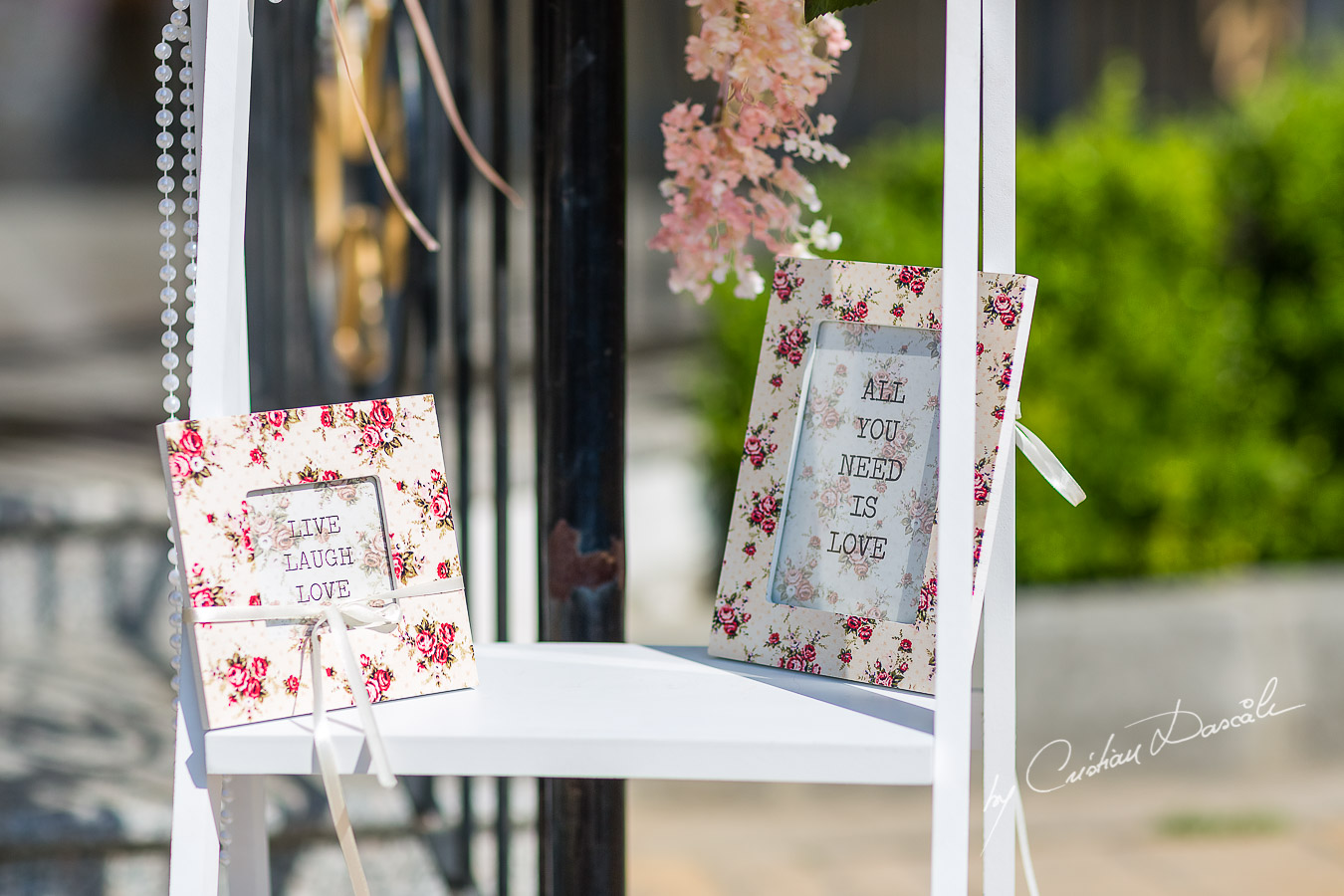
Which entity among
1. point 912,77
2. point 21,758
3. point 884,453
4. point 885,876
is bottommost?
point 885,876

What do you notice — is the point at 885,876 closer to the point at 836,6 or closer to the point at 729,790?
the point at 729,790

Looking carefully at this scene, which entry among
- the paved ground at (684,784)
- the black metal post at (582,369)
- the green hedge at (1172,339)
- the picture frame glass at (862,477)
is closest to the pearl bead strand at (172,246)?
the black metal post at (582,369)

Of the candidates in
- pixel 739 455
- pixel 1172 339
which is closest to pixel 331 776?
pixel 739 455

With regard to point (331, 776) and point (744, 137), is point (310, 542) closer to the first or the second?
point (331, 776)

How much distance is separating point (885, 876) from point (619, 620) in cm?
135

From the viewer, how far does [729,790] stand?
2.38 metres

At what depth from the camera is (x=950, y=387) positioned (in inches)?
26.2

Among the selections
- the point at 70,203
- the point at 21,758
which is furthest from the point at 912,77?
the point at 70,203

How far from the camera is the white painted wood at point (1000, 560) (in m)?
0.75

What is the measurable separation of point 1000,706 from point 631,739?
10.1 inches

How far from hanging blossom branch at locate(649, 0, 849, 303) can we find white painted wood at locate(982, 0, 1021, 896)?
0.10 metres

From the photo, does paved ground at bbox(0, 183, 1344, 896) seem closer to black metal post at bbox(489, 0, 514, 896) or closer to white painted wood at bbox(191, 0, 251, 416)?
black metal post at bbox(489, 0, 514, 896)

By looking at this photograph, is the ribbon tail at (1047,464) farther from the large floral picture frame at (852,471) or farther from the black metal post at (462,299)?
the black metal post at (462,299)

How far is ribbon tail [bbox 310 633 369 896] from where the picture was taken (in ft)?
2.13
